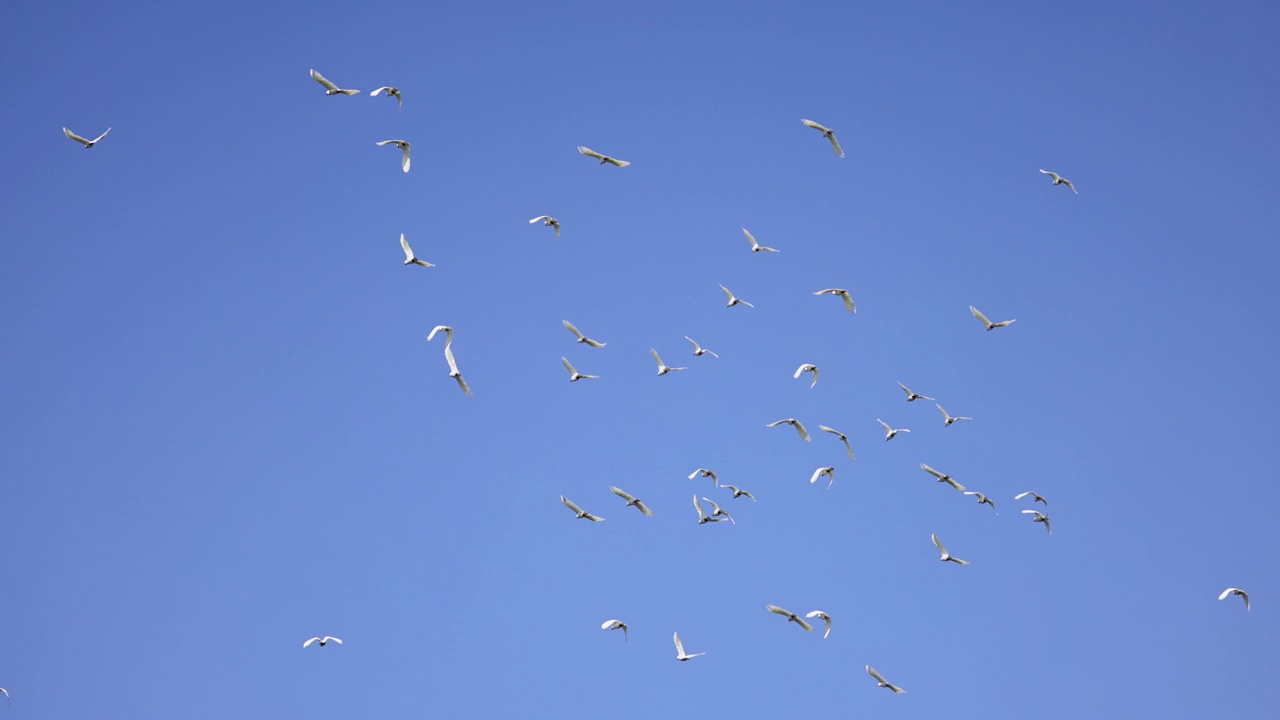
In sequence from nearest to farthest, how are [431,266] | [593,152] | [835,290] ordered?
[431,266] → [593,152] → [835,290]

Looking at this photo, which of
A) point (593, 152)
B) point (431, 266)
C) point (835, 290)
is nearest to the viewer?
point (431, 266)

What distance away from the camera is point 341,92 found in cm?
7012

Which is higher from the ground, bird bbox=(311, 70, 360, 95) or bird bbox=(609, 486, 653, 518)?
bird bbox=(311, 70, 360, 95)

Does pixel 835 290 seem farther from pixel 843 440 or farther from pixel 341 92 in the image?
pixel 341 92

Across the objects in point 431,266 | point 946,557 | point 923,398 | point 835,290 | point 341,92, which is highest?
point 341,92

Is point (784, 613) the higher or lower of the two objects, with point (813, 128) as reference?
lower

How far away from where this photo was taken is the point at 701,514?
272 ft

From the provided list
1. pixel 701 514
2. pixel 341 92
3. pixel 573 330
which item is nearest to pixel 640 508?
pixel 701 514

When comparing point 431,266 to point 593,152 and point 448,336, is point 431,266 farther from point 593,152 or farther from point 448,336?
point 593,152

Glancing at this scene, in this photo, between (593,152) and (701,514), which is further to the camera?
(701,514)

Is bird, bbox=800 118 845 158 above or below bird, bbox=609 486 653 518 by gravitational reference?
above

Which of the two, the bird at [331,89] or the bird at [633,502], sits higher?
the bird at [331,89]

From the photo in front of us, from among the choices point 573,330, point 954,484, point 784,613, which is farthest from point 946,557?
point 573,330

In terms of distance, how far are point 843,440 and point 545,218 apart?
19436 millimetres
